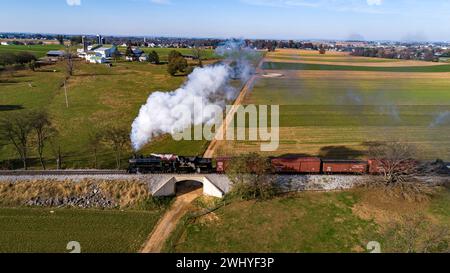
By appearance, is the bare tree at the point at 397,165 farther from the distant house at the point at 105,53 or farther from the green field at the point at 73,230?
the distant house at the point at 105,53

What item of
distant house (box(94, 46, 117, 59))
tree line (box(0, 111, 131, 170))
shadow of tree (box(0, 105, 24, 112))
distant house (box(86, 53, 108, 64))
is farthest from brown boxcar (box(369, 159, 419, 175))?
distant house (box(94, 46, 117, 59))

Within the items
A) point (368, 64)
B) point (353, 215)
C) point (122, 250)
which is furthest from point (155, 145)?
point (368, 64)

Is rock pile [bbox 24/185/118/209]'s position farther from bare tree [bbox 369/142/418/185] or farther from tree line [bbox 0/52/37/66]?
tree line [bbox 0/52/37/66]

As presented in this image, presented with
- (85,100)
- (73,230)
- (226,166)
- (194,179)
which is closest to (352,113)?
(226,166)

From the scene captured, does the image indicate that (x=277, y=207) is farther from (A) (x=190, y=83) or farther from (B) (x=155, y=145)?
(A) (x=190, y=83)

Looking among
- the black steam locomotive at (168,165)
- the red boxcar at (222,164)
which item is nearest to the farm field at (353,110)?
the red boxcar at (222,164)

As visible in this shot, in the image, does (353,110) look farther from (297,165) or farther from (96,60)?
(96,60)
